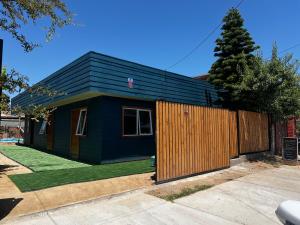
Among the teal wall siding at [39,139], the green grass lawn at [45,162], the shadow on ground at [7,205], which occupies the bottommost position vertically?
the shadow on ground at [7,205]

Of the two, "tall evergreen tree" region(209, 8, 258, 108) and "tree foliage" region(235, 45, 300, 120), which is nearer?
"tree foliage" region(235, 45, 300, 120)

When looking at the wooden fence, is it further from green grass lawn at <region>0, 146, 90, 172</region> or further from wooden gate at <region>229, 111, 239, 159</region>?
green grass lawn at <region>0, 146, 90, 172</region>

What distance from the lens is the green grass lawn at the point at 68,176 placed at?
23.9ft

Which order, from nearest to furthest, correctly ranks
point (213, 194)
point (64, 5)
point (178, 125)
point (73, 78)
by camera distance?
point (64, 5)
point (213, 194)
point (178, 125)
point (73, 78)

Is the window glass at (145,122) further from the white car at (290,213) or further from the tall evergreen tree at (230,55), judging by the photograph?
→ the white car at (290,213)

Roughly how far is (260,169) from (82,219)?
24.7 ft

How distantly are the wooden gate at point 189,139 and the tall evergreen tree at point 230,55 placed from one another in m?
4.87

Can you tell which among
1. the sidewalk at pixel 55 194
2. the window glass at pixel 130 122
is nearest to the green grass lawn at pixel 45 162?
the sidewalk at pixel 55 194

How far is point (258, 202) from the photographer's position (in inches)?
246

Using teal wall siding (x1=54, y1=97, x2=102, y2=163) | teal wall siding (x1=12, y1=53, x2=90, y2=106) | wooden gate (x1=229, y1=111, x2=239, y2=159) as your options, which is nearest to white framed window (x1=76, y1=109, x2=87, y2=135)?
teal wall siding (x1=54, y1=97, x2=102, y2=163)

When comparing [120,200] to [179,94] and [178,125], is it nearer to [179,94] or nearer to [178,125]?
[178,125]

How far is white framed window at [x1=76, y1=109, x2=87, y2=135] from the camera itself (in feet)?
40.4

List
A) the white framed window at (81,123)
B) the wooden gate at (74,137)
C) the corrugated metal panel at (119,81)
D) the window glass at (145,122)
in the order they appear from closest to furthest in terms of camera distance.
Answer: the corrugated metal panel at (119,81) < the white framed window at (81,123) < the window glass at (145,122) < the wooden gate at (74,137)

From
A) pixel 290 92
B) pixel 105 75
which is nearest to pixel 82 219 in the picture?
pixel 105 75
